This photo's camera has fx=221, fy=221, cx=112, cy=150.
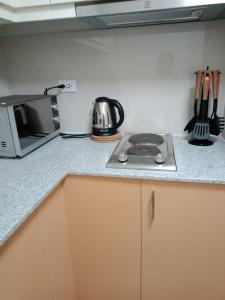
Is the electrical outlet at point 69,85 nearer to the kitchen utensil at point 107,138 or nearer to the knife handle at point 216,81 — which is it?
the kitchen utensil at point 107,138

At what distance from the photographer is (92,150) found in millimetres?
1247

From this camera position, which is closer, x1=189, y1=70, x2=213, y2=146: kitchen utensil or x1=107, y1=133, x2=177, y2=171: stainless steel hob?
x1=107, y1=133, x2=177, y2=171: stainless steel hob

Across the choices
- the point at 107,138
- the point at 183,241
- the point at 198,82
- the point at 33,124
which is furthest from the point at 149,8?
the point at 183,241

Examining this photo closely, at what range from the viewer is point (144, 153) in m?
1.12

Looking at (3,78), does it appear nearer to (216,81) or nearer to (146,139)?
(146,139)

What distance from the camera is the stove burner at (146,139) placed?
4.25 ft

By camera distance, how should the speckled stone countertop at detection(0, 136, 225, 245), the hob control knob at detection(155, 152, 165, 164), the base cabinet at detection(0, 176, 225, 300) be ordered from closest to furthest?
the speckled stone countertop at detection(0, 136, 225, 245)
the base cabinet at detection(0, 176, 225, 300)
the hob control knob at detection(155, 152, 165, 164)

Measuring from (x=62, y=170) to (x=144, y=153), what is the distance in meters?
0.41

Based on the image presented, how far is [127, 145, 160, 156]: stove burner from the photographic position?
1118 mm

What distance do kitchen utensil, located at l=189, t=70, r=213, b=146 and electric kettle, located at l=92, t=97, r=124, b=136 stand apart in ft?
1.40

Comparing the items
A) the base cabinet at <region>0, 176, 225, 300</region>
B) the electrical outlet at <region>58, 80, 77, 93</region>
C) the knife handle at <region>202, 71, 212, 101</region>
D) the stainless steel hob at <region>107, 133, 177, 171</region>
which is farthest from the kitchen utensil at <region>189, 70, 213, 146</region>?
the electrical outlet at <region>58, 80, 77, 93</region>

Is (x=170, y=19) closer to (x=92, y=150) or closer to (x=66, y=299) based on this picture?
(x=92, y=150)

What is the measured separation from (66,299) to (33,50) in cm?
148

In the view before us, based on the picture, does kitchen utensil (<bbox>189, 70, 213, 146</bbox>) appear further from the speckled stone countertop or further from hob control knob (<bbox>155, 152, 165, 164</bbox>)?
hob control knob (<bbox>155, 152, 165, 164</bbox>)
